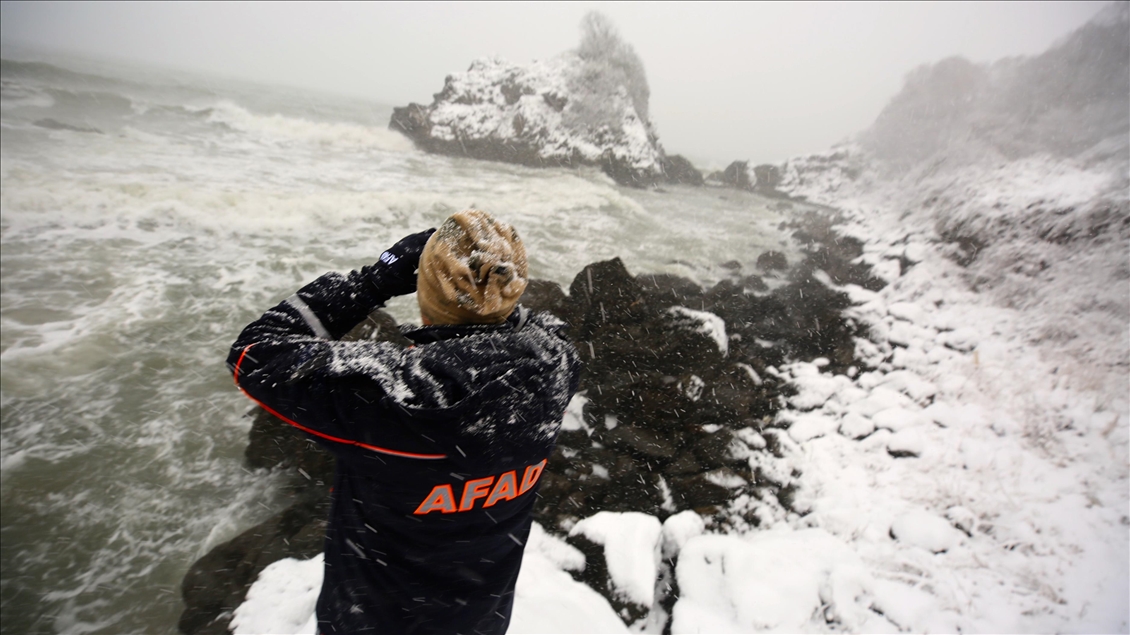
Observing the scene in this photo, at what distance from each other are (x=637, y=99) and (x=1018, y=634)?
51120 mm

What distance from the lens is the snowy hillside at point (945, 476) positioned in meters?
3.06

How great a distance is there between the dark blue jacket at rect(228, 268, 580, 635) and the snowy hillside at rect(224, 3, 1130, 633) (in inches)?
55.8

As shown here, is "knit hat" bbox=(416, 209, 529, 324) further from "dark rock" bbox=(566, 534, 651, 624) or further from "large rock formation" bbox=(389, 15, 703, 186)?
"large rock formation" bbox=(389, 15, 703, 186)

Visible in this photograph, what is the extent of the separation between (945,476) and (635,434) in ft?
10.7

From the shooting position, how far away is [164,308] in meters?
7.36

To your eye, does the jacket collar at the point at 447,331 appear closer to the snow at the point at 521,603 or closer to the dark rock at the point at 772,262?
the snow at the point at 521,603

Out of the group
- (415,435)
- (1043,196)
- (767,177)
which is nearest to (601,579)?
(415,435)

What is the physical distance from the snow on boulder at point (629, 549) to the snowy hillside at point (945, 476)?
0.01 metres

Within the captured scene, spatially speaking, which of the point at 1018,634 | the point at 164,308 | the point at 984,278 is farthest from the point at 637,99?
the point at 1018,634

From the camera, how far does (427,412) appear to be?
3.33 feet

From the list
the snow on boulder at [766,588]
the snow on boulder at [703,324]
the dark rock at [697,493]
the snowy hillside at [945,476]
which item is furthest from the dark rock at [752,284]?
the snow on boulder at [766,588]

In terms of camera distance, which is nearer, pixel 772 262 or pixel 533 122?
pixel 772 262

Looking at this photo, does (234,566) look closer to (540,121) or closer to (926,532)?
(926,532)

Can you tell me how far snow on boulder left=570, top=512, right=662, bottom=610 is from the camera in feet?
10.2
